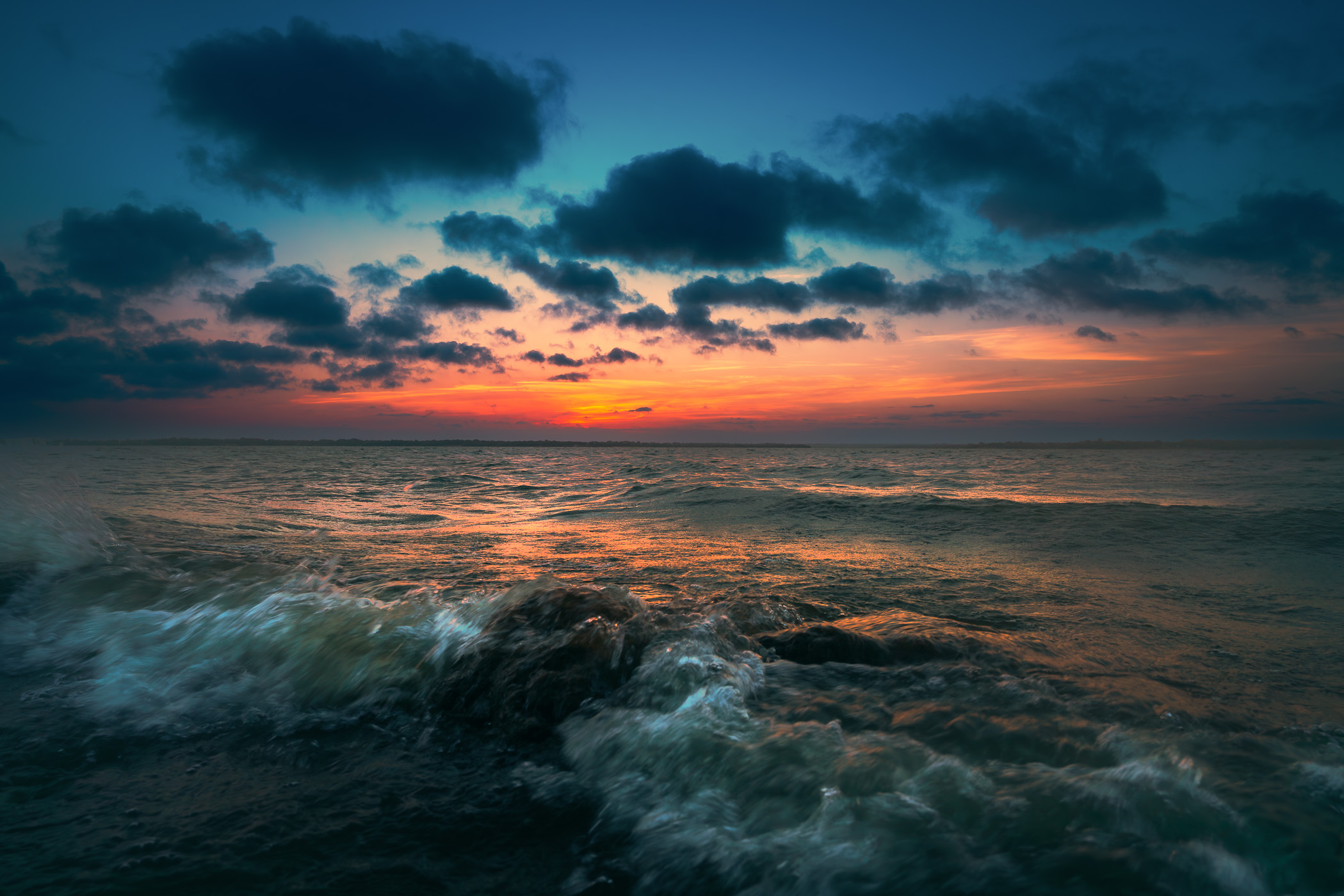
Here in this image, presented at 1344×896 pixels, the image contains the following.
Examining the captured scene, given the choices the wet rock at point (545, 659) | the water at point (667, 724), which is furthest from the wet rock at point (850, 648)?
the wet rock at point (545, 659)

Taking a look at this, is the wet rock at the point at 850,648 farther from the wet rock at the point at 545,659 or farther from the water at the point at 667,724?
the wet rock at the point at 545,659

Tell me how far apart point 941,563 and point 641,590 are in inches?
174

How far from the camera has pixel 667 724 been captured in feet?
11.6

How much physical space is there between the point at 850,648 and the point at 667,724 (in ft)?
5.65

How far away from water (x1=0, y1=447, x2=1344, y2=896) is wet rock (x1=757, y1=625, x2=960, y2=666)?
0.08 ft

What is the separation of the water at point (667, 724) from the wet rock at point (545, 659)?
2 centimetres

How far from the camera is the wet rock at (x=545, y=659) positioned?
12.6 ft

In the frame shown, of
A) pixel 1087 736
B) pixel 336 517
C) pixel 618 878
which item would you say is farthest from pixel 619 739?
pixel 336 517

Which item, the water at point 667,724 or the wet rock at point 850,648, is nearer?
the water at point 667,724

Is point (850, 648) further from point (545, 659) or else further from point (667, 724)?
point (545, 659)

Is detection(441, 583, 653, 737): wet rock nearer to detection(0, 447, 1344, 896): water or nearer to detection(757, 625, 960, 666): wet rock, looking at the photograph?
detection(0, 447, 1344, 896): water

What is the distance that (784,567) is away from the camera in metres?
8.12

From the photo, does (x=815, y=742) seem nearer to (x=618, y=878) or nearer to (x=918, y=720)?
(x=918, y=720)

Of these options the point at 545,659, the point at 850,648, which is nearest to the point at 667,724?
the point at 545,659
